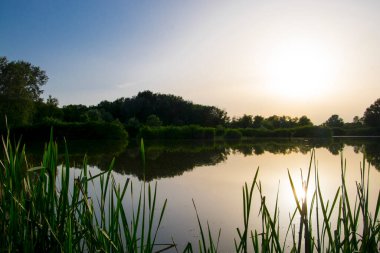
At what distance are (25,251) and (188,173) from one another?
24.1ft

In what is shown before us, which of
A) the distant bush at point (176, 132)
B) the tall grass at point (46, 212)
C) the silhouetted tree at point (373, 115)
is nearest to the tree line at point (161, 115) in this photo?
the silhouetted tree at point (373, 115)

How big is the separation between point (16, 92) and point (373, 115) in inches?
1658

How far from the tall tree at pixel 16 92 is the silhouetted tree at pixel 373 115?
4055cm

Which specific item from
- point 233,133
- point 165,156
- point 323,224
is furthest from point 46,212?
point 233,133

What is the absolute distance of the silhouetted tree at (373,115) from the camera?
44284mm

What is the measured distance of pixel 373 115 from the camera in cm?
4500

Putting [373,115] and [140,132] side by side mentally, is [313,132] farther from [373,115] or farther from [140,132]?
[140,132]

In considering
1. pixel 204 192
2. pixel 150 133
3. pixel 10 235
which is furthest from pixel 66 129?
pixel 10 235

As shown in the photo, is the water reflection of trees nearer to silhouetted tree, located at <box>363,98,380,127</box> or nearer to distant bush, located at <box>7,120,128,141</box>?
distant bush, located at <box>7,120,128,141</box>

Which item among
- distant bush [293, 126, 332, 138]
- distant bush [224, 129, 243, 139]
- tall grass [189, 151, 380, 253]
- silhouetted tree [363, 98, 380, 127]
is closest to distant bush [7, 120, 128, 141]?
distant bush [224, 129, 243, 139]

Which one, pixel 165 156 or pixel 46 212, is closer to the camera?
pixel 46 212

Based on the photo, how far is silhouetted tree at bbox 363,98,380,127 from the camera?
4428 centimetres

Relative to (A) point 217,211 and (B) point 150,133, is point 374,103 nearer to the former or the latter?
(B) point 150,133

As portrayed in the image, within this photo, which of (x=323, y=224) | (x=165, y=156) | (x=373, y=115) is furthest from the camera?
(x=373, y=115)
